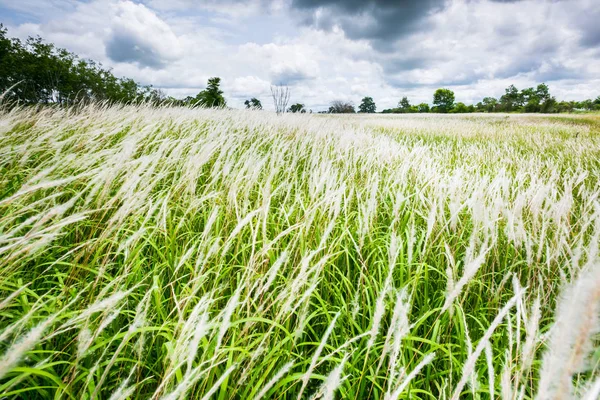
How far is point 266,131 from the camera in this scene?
18.0 feet

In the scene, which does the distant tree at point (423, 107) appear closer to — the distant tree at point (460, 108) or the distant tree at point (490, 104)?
the distant tree at point (460, 108)

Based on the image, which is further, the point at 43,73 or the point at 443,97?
the point at 443,97

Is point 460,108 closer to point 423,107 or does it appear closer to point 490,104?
point 490,104

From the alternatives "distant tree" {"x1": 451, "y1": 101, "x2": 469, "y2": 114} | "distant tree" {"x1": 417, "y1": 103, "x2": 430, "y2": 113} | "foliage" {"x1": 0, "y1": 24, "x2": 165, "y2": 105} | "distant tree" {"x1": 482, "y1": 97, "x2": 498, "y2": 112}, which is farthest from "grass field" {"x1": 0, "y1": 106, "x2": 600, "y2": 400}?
"distant tree" {"x1": 417, "y1": 103, "x2": 430, "y2": 113}

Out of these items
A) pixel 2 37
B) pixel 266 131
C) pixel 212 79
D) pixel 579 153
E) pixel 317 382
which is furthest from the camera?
pixel 212 79

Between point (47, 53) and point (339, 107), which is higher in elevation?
point (47, 53)

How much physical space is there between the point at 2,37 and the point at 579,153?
45.4 meters

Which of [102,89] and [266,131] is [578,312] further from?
[102,89]

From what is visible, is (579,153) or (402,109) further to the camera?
(402,109)

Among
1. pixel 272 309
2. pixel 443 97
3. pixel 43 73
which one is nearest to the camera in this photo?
pixel 272 309

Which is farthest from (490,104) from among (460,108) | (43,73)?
(43,73)

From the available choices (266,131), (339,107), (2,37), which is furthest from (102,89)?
(266,131)

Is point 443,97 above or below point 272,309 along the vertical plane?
above

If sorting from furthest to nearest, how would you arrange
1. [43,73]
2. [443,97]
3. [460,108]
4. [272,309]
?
[443,97]
[460,108]
[43,73]
[272,309]
